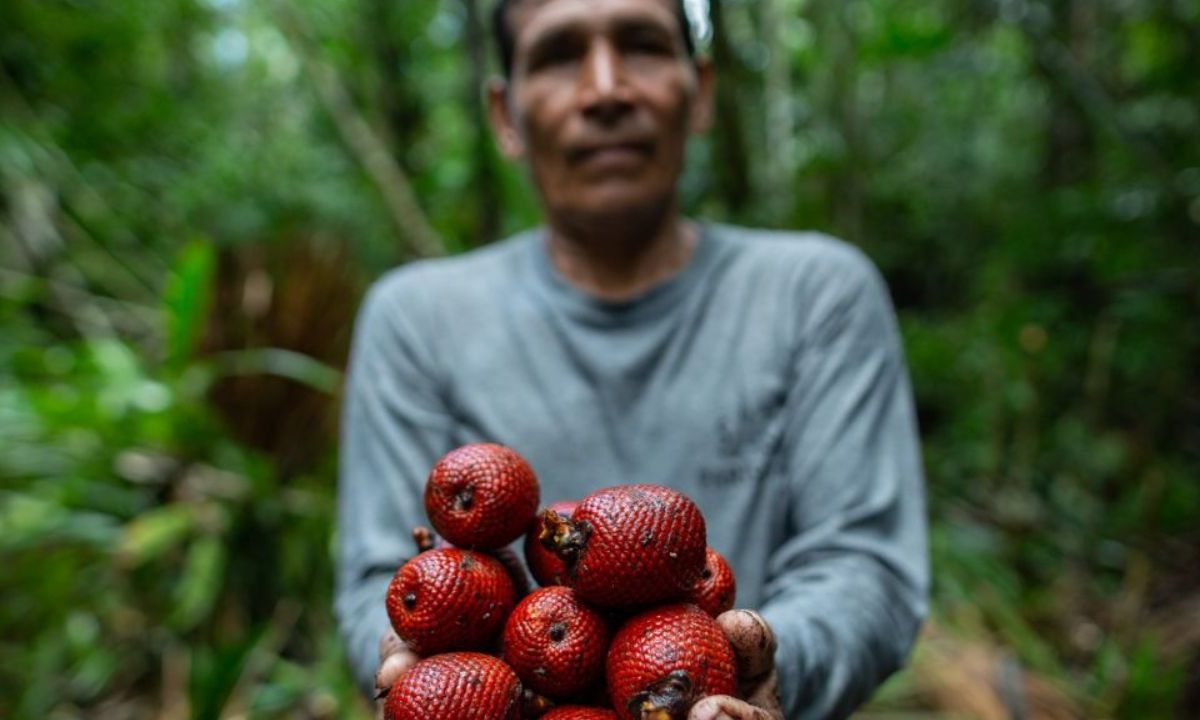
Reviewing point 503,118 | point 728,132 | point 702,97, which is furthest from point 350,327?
point 702,97

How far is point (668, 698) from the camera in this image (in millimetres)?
992

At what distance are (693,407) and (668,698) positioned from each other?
1.03 metres

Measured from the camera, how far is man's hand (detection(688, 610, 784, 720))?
971mm

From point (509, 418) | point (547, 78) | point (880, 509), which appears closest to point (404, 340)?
point (509, 418)

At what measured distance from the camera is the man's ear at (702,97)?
2.18 meters

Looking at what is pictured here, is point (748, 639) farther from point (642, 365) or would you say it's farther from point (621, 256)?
point (621, 256)

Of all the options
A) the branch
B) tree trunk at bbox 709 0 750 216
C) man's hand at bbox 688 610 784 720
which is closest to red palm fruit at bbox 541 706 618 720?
man's hand at bbox 688 610 784 720

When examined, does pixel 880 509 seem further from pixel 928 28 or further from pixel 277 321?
pixel 928 28

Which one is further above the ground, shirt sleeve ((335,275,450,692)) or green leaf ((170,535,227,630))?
→ shirt sleeve ((335,275,450,692))

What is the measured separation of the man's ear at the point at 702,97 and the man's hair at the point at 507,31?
0.32 ft

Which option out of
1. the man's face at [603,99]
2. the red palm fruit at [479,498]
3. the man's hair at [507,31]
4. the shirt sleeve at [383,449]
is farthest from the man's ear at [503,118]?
the red palm fruit at [479,498]

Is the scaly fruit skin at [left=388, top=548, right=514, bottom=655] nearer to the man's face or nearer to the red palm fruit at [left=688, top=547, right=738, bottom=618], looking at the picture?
the red palm fruit at [left=688, top=547, right=738, bottom=618]

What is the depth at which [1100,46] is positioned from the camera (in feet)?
19.8

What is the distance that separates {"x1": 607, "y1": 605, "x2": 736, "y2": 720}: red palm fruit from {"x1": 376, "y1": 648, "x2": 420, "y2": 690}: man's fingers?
11.2 inches
